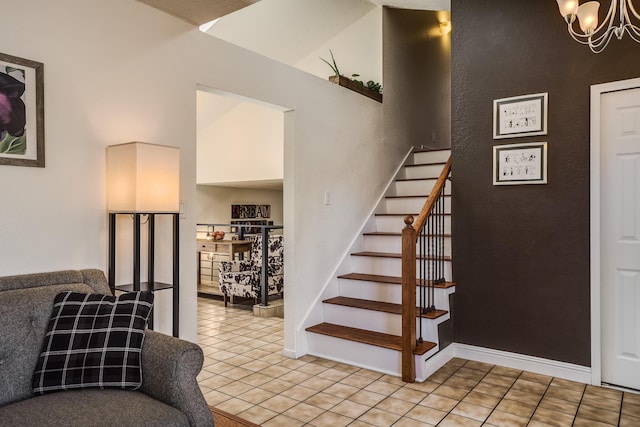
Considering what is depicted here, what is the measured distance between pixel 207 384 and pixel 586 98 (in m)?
3.25

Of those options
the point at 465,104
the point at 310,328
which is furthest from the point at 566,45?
the point at 310,328

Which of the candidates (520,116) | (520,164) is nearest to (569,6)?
(520,116)

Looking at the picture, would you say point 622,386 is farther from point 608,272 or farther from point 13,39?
point 13,39

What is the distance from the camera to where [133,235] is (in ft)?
8.02

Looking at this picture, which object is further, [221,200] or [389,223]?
[221,200]

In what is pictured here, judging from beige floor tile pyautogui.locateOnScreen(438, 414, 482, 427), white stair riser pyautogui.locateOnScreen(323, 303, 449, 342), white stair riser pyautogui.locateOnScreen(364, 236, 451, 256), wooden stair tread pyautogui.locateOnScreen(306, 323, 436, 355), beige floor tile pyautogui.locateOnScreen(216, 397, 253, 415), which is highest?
white stair riser pyautogui.locateOnScreen(364, 236, 451, 256)

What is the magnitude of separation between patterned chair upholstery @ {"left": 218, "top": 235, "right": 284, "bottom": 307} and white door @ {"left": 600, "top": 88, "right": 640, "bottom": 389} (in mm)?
3402

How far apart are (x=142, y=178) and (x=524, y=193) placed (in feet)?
8.74

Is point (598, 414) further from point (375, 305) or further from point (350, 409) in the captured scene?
point (375, 305)

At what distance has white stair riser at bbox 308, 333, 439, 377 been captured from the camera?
10.3 feet

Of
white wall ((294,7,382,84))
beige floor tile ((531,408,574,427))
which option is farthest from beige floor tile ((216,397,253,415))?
white wall ((294,7,382,84))

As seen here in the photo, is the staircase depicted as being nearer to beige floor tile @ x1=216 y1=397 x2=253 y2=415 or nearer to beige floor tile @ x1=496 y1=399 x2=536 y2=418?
beige floor tile @ x1=496 y1=399 x2=536 y2=418

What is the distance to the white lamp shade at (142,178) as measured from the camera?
2.21 meters

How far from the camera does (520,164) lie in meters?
3.30
